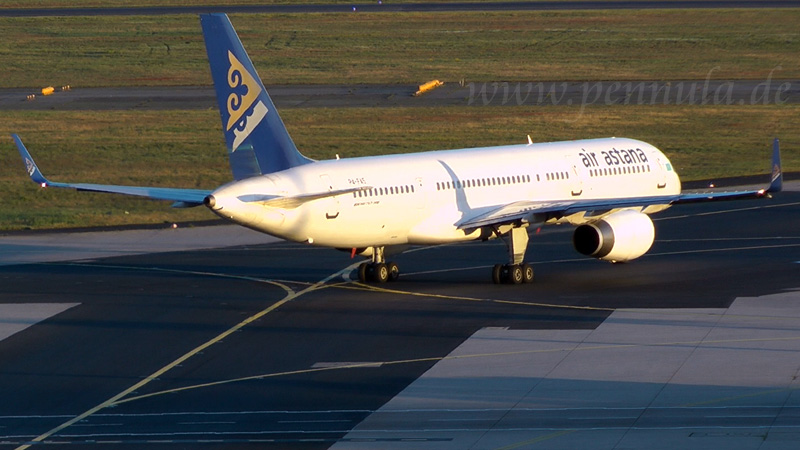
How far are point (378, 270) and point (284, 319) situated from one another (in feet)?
18.9

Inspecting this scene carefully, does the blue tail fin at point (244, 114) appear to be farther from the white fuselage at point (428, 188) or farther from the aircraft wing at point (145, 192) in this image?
the aircraft wing at point (145, 192)

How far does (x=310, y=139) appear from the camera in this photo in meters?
78.5

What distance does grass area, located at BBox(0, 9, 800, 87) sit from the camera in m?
106

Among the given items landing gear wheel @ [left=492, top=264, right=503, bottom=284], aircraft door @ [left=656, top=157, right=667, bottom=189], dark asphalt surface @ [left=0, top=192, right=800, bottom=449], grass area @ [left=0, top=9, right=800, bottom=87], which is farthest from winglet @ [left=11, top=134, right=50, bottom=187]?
grass area @ [left=0, top=9, right=800, bottom=87]

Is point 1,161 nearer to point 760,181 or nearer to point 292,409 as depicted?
point 760,181

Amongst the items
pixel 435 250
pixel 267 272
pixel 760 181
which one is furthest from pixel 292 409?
pixel 760 181

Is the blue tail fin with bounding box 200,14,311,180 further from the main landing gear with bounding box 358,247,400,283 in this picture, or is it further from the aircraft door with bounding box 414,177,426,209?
the main landing gear with bounding box 358,247,400,283

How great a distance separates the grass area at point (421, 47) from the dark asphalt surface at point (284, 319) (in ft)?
176

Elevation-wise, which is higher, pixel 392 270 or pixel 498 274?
pixel 392 270

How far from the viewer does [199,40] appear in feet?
410

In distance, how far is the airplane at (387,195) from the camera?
39.1 meters

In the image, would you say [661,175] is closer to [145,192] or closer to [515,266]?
[515,266]

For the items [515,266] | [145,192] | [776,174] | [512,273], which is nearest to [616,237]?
[515,266]

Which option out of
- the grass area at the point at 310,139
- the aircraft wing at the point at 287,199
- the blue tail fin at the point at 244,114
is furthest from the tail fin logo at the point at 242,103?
the grass area at the point at 310,139
